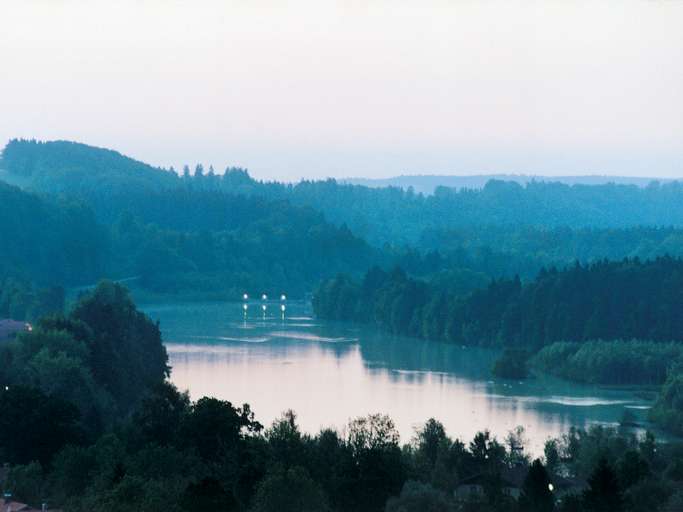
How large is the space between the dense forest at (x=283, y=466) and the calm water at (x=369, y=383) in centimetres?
484

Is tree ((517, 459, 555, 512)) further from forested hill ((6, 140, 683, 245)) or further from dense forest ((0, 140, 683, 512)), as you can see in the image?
forested hill ((6, 140, 683, 245))

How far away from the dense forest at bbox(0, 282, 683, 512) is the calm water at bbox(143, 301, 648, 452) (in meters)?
4.84

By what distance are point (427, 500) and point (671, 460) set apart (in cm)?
606

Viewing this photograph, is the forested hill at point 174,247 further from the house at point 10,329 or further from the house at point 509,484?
the house at point 509,484

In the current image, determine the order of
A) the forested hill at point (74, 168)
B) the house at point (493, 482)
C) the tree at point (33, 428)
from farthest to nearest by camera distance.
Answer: the forested hill at point (74, 168) → the tree at point (33, 428) → the house at point (493, 482)

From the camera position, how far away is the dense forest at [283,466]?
19.3 meters

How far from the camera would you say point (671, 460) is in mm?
24281

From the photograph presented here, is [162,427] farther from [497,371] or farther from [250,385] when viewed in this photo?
[497,371]

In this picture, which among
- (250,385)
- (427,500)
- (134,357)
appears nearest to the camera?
(427,500)

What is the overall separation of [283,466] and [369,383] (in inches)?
746

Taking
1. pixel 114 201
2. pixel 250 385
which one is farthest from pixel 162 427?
pixel 114 201

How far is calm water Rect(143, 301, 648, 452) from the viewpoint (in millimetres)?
33594

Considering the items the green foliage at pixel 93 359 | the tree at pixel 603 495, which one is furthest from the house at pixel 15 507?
the green foliage at pixel 93 359

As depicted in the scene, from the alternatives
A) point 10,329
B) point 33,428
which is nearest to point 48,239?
point 10,329
